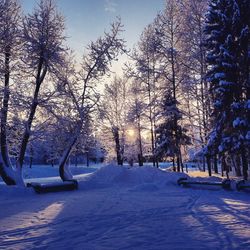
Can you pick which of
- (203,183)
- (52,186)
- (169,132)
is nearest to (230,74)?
(203,183)

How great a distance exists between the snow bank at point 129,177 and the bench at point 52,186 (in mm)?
926

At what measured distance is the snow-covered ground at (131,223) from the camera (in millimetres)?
6262

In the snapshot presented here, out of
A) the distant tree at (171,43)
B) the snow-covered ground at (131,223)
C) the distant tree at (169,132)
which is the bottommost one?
the snow-covered ground at (131,223)

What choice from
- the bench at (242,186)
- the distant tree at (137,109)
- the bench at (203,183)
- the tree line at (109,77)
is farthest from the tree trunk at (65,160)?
the distant tree at (137,109)

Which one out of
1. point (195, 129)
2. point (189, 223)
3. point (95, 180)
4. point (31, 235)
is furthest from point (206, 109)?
point (31, 235)

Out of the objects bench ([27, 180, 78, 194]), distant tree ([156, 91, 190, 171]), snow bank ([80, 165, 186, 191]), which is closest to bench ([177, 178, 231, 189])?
snow bank ([80, 165, 186, 191])

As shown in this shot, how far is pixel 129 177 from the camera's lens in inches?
761

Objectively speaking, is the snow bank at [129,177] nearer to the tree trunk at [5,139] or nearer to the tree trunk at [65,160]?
the tree trunk at [65,160]

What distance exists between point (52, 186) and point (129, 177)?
4.91 m

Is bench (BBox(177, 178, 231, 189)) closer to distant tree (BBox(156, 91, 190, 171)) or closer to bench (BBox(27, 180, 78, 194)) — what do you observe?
bench (BBox(27, 180, 78, 194))

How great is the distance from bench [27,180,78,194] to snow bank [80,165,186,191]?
93cm

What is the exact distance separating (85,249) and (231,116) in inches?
533

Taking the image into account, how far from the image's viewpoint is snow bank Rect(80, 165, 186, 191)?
18.0m

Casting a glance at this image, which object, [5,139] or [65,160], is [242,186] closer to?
[65,160]
